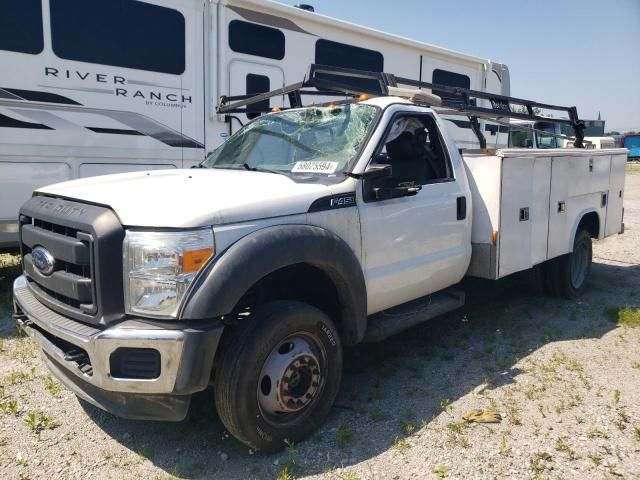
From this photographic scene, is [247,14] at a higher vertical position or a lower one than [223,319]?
higher

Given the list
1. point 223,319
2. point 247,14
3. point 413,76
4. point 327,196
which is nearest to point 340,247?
point 327,196

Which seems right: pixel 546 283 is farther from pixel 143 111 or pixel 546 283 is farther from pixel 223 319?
pixel 143 111

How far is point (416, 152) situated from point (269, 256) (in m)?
1.95

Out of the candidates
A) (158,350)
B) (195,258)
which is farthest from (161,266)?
(158,350)

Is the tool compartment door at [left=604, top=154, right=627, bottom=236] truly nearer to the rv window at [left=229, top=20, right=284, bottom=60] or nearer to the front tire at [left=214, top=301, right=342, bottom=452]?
the rv window at [left=229, top=20, right=284, bottom=60]

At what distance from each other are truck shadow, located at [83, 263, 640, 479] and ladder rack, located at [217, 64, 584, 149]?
1859 millimetres

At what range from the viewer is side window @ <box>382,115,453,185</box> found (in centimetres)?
420

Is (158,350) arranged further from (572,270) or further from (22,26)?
(572,270)

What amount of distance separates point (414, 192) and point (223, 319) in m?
1.72

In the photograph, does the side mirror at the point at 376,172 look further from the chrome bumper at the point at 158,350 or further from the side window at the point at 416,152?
the chrome bumper at the point at 158,350

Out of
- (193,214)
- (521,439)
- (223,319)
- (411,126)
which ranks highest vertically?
(411,126)

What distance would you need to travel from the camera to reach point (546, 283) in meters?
6.23

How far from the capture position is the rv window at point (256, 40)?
274 inches

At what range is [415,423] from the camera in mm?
3521
